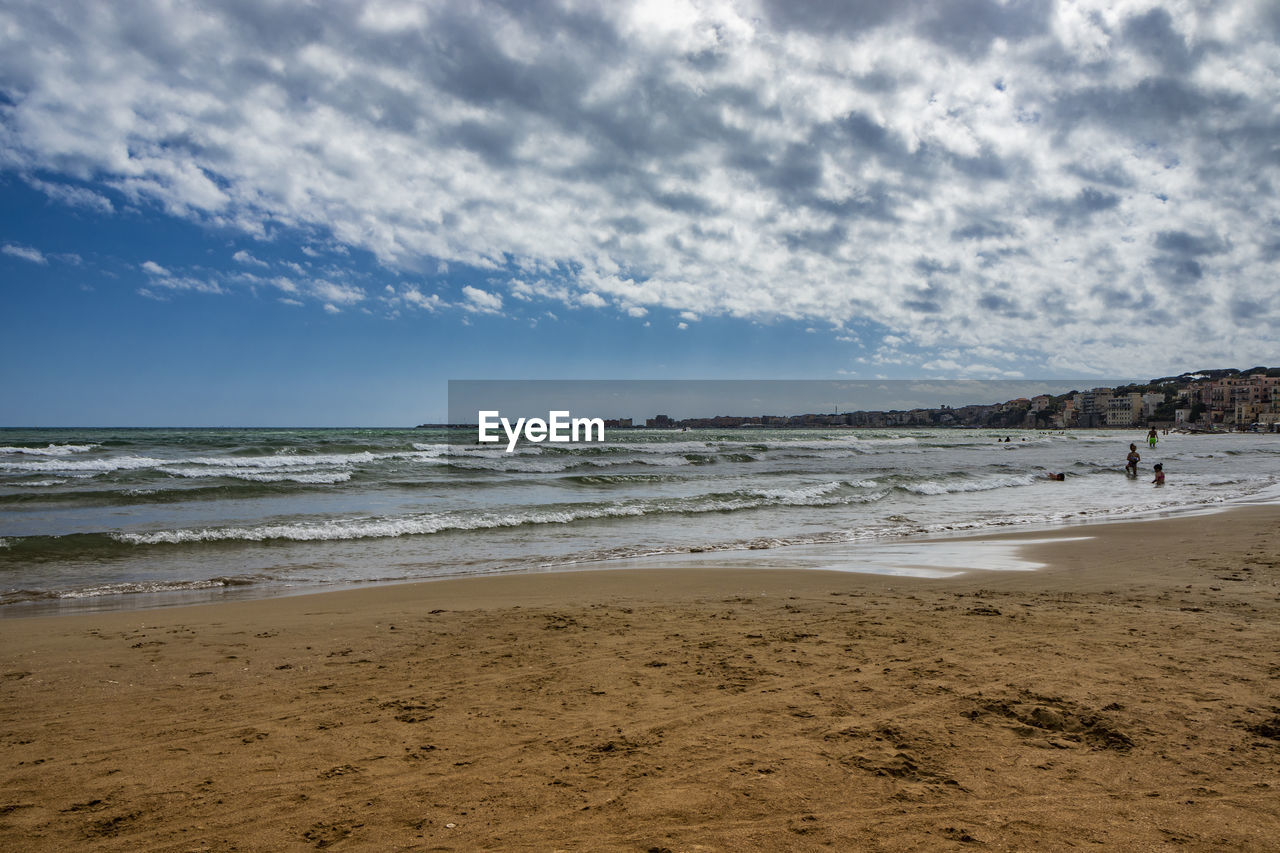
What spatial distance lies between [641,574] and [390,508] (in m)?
9.38

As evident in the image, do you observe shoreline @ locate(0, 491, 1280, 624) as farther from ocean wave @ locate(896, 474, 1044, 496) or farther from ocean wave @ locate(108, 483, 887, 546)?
ocean wave @ locate(896, 474, 1044, 496)

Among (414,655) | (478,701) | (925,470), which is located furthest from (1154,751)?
(925,470)

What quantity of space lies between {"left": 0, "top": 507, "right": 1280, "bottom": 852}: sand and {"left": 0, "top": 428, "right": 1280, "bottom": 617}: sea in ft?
10.4

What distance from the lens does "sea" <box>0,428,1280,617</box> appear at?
32.6 ft

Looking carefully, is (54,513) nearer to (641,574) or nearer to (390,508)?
(390,508)

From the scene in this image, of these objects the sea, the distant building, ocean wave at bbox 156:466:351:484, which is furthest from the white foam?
the distant building

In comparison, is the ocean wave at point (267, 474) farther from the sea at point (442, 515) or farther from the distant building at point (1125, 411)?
the distant building at point (1125, 411)

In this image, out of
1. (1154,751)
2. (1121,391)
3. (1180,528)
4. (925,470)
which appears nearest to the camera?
(1154,751)

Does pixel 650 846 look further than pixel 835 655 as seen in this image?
No

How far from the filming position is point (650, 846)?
272 cm

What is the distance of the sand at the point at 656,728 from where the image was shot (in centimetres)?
288

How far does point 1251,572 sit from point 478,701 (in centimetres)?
961

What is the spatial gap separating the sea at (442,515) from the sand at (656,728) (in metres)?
3.17

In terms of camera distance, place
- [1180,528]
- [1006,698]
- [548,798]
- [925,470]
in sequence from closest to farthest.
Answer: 1. [548,798]
2. [1006,698]
3. [1180,528]
4. [925,470]
